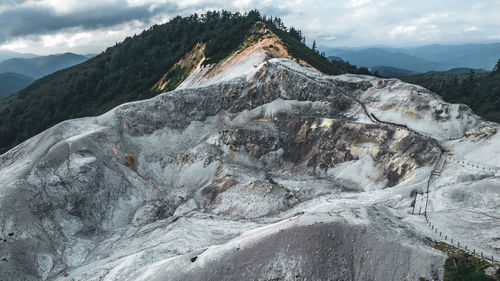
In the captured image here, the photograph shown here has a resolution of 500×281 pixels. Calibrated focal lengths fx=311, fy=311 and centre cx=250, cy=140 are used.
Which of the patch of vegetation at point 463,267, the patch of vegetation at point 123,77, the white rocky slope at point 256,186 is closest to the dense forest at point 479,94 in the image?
the white rocky slope at point 256,186

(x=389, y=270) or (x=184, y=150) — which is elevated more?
(x=184, y=150)

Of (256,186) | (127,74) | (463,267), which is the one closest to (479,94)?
(256,186)

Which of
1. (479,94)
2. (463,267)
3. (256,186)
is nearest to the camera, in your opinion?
(463,267)

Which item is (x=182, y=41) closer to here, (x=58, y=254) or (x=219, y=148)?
(x=219, y=148)

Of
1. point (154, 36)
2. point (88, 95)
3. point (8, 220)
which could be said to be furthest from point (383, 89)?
point (154, 36)

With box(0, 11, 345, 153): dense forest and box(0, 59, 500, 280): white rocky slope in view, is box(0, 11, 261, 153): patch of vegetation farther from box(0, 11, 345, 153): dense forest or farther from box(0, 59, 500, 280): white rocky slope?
box(0, 59, 500, 280): white rocky slope

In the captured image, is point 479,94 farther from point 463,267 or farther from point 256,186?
point 463,267

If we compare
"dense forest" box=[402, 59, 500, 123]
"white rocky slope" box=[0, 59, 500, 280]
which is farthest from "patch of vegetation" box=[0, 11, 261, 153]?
"dense forest" box=[402, 59, 500, 123]
